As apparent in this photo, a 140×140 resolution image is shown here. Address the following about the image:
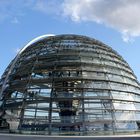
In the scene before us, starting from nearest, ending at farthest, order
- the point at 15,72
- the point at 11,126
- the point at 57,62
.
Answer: the point at 11,126
the point at 57,62
the point at 15,72

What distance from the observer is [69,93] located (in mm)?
45062

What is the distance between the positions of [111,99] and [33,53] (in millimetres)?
13557

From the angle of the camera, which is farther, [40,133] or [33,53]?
[33,53]

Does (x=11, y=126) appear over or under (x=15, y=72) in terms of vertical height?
under

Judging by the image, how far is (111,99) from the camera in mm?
44531

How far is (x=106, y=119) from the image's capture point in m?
43.1

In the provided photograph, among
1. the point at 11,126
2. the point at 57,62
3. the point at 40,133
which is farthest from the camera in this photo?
the point at 57,62

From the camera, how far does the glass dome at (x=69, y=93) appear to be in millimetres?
42906

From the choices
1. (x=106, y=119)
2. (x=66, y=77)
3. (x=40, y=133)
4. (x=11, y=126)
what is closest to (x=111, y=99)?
(x=106, y=119)

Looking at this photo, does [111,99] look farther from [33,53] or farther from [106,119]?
[33,53]

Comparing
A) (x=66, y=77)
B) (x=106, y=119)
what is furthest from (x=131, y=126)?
(x=66, y=77)

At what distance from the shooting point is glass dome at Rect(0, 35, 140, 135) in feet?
141

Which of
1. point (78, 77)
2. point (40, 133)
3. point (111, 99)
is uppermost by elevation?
point (78, 77)

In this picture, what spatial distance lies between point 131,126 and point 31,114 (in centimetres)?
1193
